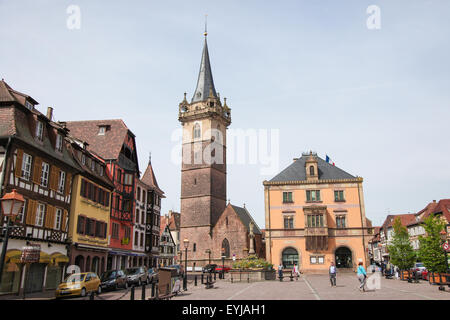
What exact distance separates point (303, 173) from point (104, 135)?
2639cm

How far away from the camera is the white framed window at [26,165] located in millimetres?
22344

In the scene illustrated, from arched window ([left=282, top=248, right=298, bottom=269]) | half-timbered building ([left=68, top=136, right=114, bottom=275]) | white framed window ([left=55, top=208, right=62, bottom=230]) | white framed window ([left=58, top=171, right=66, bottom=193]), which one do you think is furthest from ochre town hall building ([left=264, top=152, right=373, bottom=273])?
white framed window ([left=58, top=171, right=66, bottom=193])

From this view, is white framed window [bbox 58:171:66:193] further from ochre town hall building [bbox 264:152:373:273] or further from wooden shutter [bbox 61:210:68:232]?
ochre town hall building [bbox 264:152:373:273]

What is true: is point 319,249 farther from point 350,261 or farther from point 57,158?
point 57,158

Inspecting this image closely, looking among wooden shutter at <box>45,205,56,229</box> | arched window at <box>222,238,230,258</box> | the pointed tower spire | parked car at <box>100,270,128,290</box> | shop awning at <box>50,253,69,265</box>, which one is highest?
the pointed tower spire

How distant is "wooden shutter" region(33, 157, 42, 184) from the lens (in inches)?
919

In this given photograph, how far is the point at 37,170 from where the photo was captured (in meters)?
23.6

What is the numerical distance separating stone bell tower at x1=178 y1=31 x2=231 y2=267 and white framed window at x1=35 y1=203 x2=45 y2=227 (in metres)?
39.3

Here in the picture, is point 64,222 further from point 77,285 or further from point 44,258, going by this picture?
point 77,285

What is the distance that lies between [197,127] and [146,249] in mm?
29633

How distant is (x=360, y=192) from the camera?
4906cm

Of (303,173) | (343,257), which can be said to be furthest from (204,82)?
(343,257)

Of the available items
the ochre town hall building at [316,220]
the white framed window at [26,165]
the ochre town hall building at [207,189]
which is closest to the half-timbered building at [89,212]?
the white framed window at [26,165]
